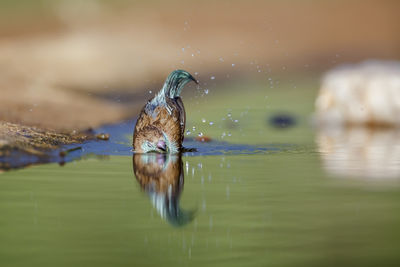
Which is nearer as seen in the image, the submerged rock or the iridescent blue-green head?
the submerged rock

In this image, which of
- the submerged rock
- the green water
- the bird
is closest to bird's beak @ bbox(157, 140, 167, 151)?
the bird

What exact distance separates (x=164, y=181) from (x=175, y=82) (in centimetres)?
189

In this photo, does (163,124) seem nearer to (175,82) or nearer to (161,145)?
(161,145)

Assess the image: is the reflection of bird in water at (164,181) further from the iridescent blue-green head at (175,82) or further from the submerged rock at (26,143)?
the submerged rock at (26,143)

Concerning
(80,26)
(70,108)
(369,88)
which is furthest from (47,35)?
(369,88)

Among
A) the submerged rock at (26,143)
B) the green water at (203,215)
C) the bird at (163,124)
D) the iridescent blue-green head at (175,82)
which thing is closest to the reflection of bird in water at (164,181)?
the green water at (203,215)

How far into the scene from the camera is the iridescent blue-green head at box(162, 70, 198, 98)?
684cm

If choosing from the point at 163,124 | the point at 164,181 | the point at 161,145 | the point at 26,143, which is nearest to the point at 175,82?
the point at 163,124

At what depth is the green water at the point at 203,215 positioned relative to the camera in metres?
3.20

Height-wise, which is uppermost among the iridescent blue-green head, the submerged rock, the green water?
the iridescent blue-green head

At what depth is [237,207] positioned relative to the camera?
13.9 ft

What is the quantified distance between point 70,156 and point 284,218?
3.01 m

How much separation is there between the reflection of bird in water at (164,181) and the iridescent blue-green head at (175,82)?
58cm

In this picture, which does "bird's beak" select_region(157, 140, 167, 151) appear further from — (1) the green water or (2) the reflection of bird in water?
(1) the green water
